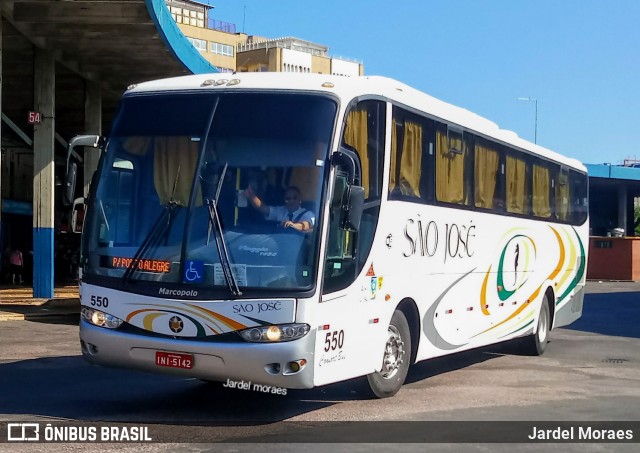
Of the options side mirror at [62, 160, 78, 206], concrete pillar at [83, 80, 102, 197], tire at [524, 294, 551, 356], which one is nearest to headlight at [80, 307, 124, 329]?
side mirror at [62, 160, 78, 206]

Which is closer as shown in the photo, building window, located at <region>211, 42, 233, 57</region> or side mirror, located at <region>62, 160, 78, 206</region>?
side mirror, located at <region>62, 160, 78, 206</region>

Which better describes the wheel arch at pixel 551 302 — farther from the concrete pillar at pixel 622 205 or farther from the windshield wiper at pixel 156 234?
the concrete pillar at pixel 622 205

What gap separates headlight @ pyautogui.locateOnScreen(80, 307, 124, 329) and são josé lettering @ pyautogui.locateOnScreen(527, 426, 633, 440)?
13.3 feet

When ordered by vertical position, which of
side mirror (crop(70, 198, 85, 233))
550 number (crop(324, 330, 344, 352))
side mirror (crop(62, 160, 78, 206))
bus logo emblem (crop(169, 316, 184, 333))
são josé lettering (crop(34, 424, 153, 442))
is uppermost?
side mirror (crop(62, 160, 78, 206))

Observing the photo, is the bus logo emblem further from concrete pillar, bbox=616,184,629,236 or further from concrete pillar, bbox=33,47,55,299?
concrete pillar, bbox=616,184,629,236

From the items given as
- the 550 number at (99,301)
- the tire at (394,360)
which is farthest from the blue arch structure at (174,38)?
the 550 number at (99,301)

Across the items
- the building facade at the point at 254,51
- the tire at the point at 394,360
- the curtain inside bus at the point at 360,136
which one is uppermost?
the building facade at the point at 254,51

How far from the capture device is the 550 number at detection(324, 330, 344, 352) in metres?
8.87

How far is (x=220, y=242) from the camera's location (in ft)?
28.4

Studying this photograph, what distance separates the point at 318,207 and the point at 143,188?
1.76 m

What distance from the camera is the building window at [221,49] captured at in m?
117

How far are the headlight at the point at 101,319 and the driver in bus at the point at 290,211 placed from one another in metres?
1.74

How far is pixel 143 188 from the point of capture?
30.0 feet
